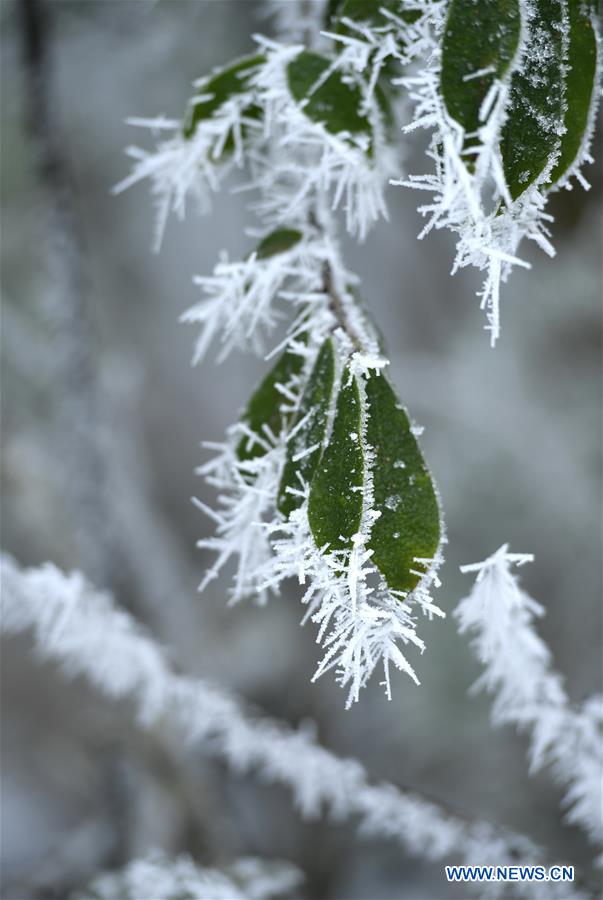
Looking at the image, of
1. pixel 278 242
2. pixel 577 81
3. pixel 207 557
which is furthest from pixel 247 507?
pixel 207 557

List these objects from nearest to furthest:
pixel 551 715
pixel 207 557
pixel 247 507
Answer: pixel 247 507
pixel 551 715
pixel 207 557

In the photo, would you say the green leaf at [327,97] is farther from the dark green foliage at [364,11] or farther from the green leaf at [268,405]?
the green leaf at [268,405]

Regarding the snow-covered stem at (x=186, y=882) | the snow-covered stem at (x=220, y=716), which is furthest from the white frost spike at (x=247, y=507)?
the snow-covered stem at (x=186, y=882)

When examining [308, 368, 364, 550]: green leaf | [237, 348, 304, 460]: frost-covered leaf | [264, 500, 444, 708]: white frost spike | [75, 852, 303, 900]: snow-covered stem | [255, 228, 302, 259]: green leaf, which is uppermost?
[255, 228, 302, 259]: green leaf

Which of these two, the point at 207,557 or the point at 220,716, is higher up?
the point at 207,557

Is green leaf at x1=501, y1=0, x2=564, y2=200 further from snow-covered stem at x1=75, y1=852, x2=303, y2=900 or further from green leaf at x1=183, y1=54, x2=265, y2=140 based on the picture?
snow-covered stem at x1=75, y1=852, x2=303, y2=900

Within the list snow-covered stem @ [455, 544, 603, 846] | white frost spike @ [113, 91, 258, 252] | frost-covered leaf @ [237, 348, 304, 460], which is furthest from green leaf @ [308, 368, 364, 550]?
snow-covered stem @ [455, 544, 603, 846]

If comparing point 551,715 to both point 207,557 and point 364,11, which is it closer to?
point 364,11
